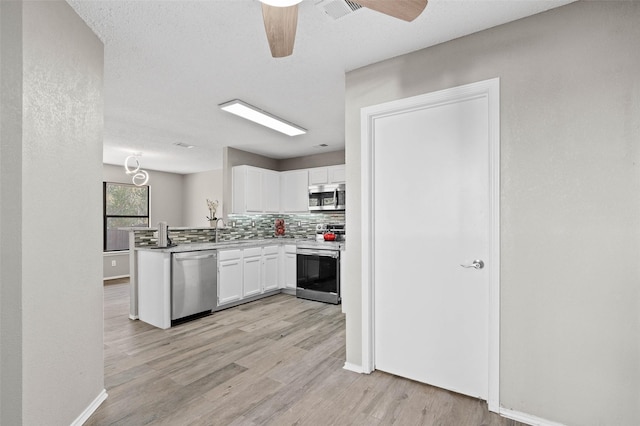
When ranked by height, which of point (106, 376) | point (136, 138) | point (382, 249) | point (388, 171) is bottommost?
point (106, 376)

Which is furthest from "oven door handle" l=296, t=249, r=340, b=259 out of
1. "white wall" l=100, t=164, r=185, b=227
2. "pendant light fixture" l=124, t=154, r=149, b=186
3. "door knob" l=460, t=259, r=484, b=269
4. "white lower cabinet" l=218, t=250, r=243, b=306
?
"white wall" l=100, t=164, r=185, b=227

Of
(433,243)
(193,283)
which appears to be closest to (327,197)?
(193,283)

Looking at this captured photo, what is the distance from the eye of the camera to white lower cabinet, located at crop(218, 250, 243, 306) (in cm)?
440

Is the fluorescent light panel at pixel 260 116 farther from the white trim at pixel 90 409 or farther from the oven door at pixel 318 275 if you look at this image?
the white trim at pixel 90 409

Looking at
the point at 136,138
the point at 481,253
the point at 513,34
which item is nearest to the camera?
the point at 513,34

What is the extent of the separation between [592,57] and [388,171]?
1.36m

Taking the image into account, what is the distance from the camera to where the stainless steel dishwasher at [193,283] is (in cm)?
381

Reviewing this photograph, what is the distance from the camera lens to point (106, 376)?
2.56 metres

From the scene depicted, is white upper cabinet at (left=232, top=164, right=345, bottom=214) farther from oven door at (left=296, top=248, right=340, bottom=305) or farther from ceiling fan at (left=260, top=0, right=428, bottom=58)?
ceiling fan at (left=260, top=0, right=428, bottom=58)

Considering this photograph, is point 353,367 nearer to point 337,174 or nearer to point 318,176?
point 337,174

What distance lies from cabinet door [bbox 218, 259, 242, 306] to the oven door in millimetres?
981

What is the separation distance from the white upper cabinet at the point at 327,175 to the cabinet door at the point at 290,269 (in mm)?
1346

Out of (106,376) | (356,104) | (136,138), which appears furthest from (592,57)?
(136,138)

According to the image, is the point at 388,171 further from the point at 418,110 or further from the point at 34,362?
the point at 34,362
